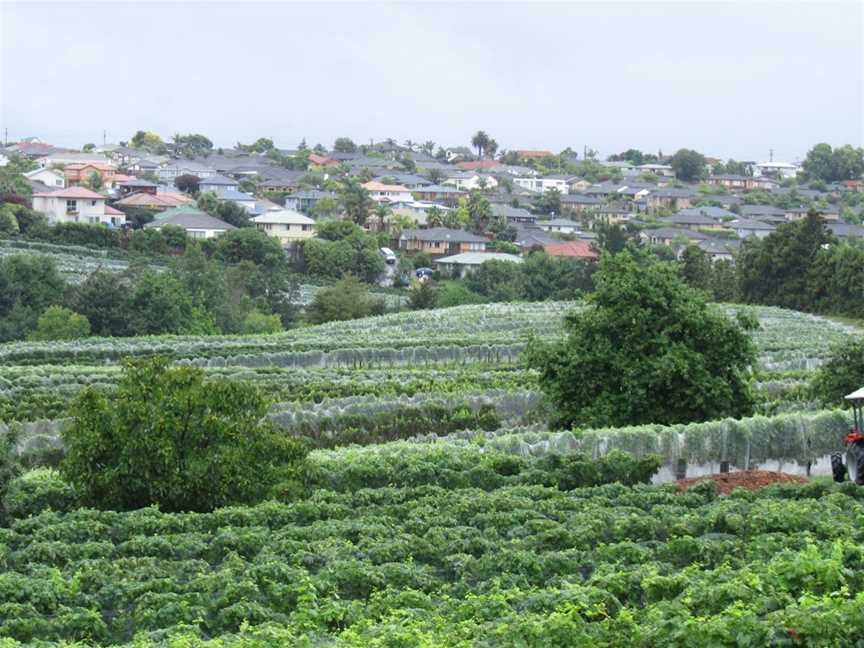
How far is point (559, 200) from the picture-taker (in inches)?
6718

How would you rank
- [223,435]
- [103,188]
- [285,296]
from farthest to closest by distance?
1. [103,188]
2. [285,296]
3. [223,435]

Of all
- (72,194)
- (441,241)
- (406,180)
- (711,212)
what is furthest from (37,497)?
(406,180)

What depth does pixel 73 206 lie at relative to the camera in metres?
127

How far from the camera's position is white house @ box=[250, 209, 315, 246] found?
128500 millimetres

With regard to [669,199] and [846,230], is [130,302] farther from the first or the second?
[669,199]

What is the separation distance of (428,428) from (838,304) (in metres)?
42.7

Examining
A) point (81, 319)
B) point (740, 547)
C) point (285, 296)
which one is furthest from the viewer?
point (285, 296)

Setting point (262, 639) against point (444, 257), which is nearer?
point (262, 639)

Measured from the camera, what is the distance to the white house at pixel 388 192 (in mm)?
167250

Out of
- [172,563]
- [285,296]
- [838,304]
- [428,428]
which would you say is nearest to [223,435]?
[172,563]

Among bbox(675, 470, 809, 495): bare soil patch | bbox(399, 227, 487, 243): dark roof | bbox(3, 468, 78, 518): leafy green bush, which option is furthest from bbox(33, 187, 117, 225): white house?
bbox(675, 470, 809, 495): bare soil patch

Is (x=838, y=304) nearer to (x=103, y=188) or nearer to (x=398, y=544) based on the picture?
(x=398, y=544)

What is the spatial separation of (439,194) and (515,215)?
24219 mm

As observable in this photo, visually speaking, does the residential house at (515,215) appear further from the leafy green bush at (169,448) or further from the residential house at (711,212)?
the leafy green bush at (169,448)
